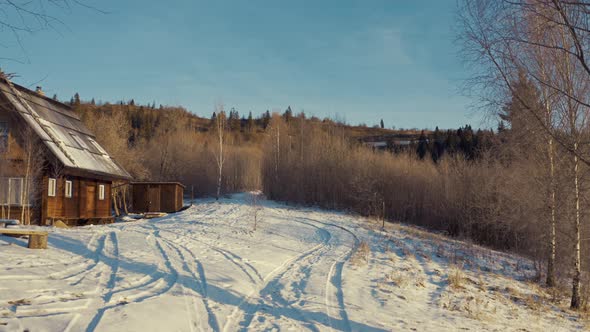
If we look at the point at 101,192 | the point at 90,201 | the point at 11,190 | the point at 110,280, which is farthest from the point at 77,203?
the point at 110,280

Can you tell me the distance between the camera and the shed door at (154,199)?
32.2 metres

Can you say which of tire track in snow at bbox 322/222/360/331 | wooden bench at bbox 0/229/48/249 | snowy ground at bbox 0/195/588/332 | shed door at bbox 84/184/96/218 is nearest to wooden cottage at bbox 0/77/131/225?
shed door at bbox 84/184/96/218

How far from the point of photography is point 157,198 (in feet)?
106

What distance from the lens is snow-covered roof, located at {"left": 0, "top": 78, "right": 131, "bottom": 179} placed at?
2128 centimetres

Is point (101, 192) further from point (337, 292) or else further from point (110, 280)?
point (337, 292)

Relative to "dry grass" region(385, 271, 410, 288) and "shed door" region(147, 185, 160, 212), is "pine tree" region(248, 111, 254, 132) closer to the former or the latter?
"shed door" region(147, 185, 160, 212)

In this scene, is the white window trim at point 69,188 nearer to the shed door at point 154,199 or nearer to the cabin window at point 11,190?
the cabin window at point 11,190

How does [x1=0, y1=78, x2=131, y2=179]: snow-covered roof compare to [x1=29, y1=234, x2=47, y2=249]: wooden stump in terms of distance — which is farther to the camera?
[x1=0, y1=78, x2=131, y2=179]: snow-covered roof

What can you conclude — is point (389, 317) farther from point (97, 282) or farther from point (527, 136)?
point (527, 136)

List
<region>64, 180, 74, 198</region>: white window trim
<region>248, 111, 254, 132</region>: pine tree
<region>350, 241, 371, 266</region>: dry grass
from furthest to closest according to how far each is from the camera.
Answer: <region>248, 111, 254, 132</region>: pine tree, <region>64, 180, 74, 198</region>: white window trim, <region>350, 241, 371, 266</region>: dry grass

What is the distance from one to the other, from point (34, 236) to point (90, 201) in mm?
14850

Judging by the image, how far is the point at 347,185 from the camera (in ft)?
121

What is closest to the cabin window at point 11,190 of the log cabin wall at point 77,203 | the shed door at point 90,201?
the log cabin wall at point 77,203

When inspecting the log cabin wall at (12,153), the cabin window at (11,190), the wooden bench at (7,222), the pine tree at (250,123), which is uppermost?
the pine tree at (250,123)
